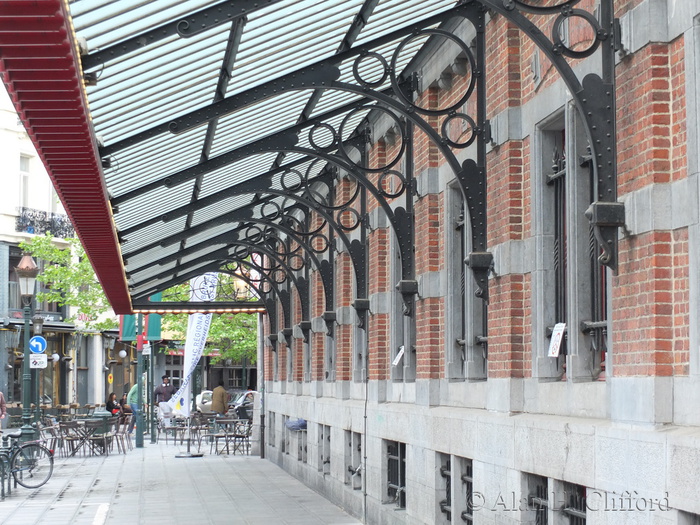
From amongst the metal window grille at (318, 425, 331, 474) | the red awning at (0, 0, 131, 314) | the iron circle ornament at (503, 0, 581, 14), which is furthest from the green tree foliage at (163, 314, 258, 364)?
the iron circle ornament at (503, 0, 581, 14)

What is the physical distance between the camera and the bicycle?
1834cm

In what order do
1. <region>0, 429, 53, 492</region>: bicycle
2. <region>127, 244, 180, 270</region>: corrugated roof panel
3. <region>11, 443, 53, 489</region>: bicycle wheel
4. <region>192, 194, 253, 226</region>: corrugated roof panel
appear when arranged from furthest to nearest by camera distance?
<region>127, 244, 180, 270</region>: corrugated roof panel, <region>11, 443, 53, 489</region>: bicycle wheel, <region>0, 429, 53, 492</region>: bicycle, <region>192, 194, 253, 226</region>: corrugated roof panel

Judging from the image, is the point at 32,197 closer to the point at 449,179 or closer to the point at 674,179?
the point at 449,179

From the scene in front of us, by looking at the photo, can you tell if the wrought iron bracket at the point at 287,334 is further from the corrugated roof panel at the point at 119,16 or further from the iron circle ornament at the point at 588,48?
the iron circle ornament at the point at 588,48

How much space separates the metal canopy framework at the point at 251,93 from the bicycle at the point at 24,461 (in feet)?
13.0

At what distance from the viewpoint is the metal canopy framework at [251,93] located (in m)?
6.79

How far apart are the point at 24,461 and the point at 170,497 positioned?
15.4 feet

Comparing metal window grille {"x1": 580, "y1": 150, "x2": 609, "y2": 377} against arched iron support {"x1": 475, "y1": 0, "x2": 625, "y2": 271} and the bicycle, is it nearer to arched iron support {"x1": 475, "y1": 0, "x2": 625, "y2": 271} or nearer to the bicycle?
arched iron support {"x1": 475, "y1": 0, "x2": 625, "y2": 271}

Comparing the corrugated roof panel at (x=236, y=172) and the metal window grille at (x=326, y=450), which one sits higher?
the corrugated roof panel at (x=236, y=172)

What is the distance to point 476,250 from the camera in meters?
9.30

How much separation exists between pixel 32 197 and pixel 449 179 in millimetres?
39399

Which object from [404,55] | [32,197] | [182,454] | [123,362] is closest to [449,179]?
[404,55]

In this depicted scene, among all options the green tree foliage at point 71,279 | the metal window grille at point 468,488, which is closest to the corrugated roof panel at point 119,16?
the metal window grille at point 468,488

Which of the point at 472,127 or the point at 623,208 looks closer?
the point at 623,208
